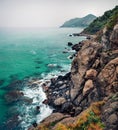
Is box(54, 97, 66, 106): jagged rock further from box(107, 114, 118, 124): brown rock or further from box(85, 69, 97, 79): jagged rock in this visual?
box(107, 114, 118, 124): brown rock

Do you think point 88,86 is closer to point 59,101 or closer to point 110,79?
point 110,79

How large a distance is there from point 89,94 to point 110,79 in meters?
6.57

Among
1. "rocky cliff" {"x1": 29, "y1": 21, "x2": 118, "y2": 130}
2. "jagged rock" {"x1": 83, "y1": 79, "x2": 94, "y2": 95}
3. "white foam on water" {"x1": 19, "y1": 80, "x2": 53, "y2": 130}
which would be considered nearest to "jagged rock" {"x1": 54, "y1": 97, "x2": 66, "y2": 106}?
"rocky cliff" {"x1": 29, "y1": 21, "x2": 118, "y2": 130}

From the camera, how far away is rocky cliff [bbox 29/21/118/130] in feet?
83.7

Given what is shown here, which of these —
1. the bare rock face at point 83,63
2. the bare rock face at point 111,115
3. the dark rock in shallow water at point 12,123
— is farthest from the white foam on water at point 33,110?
the bare rock face at point 111,115

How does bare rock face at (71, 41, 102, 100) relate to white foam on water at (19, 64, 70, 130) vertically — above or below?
above

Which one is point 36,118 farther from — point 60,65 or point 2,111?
point 60,65

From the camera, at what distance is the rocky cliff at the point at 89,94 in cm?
2550

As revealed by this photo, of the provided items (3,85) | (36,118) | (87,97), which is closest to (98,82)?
(87,97)

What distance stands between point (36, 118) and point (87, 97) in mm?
10657

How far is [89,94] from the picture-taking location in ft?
138

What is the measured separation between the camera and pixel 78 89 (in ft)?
154

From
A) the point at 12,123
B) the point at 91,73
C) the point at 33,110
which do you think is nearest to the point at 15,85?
the point at 33,110

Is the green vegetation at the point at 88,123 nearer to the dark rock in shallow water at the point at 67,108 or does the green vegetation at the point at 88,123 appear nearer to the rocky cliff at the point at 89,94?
the rocky cliff at the point at 89,94
